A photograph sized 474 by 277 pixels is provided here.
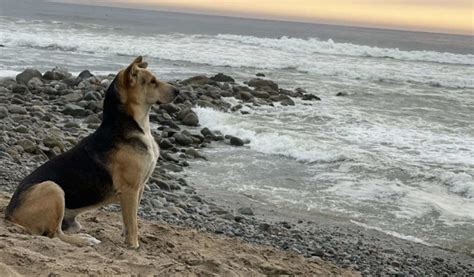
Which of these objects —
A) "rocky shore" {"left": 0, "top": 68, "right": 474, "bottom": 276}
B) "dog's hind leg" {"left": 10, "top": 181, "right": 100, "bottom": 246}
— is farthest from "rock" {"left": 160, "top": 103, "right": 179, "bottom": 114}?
"dog's hind leg" {"left": 10, "top": 181, "right": 100, "bottom": 246}

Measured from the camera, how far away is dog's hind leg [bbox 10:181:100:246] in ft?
16.3

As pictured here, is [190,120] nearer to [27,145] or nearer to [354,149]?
[354,149]

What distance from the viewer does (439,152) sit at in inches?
512

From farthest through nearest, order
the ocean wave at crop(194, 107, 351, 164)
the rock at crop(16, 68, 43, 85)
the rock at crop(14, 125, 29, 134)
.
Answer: the rock at crop(16, 68, 43, 85), the ocean wave at crop(194, 107, 351, 164), the rock at crop(14, 125, 29, 134)

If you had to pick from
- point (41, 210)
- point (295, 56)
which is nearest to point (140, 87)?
point (41, 210)

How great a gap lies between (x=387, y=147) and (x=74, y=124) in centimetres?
707

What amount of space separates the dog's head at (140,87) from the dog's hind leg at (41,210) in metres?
1.04

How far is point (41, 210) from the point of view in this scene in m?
4.96

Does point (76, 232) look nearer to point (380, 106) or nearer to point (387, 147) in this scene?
point (387, 147)

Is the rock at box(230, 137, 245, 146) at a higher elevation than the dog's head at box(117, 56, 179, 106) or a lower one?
lower

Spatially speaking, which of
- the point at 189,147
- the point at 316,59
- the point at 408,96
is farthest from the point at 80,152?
the point at 316,59

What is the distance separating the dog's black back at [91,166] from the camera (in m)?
5.17

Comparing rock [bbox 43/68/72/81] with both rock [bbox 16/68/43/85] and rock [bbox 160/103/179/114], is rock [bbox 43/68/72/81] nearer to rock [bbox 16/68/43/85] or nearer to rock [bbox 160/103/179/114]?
rock [bbox 16/68/43/85]

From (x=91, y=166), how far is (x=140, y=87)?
0.85 m
